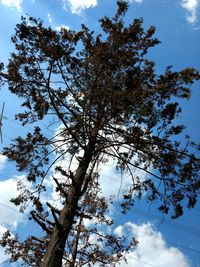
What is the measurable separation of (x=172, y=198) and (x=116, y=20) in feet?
19.1

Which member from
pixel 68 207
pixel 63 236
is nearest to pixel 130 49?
pixel 68 207

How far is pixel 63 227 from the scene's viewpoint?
7543 millimetres

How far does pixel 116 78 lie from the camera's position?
1048 cm

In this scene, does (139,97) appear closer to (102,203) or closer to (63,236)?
(63,236)

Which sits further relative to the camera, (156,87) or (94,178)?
(94,178)

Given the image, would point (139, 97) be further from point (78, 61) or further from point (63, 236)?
point (63, 236)

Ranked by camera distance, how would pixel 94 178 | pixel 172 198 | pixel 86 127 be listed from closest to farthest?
pixel 86 127, pixel 172 198, pixel 94 178

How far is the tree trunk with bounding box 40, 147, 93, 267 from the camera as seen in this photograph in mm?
7133

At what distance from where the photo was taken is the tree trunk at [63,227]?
7.13 meters

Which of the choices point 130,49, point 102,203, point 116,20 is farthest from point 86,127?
point 102,203

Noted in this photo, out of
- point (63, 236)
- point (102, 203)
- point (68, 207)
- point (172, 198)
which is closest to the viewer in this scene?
point (63, 236)

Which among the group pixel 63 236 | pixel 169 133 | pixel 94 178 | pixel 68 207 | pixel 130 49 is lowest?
pixel 63 236

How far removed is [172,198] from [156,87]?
3315 millimetres

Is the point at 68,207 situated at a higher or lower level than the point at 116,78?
lower
